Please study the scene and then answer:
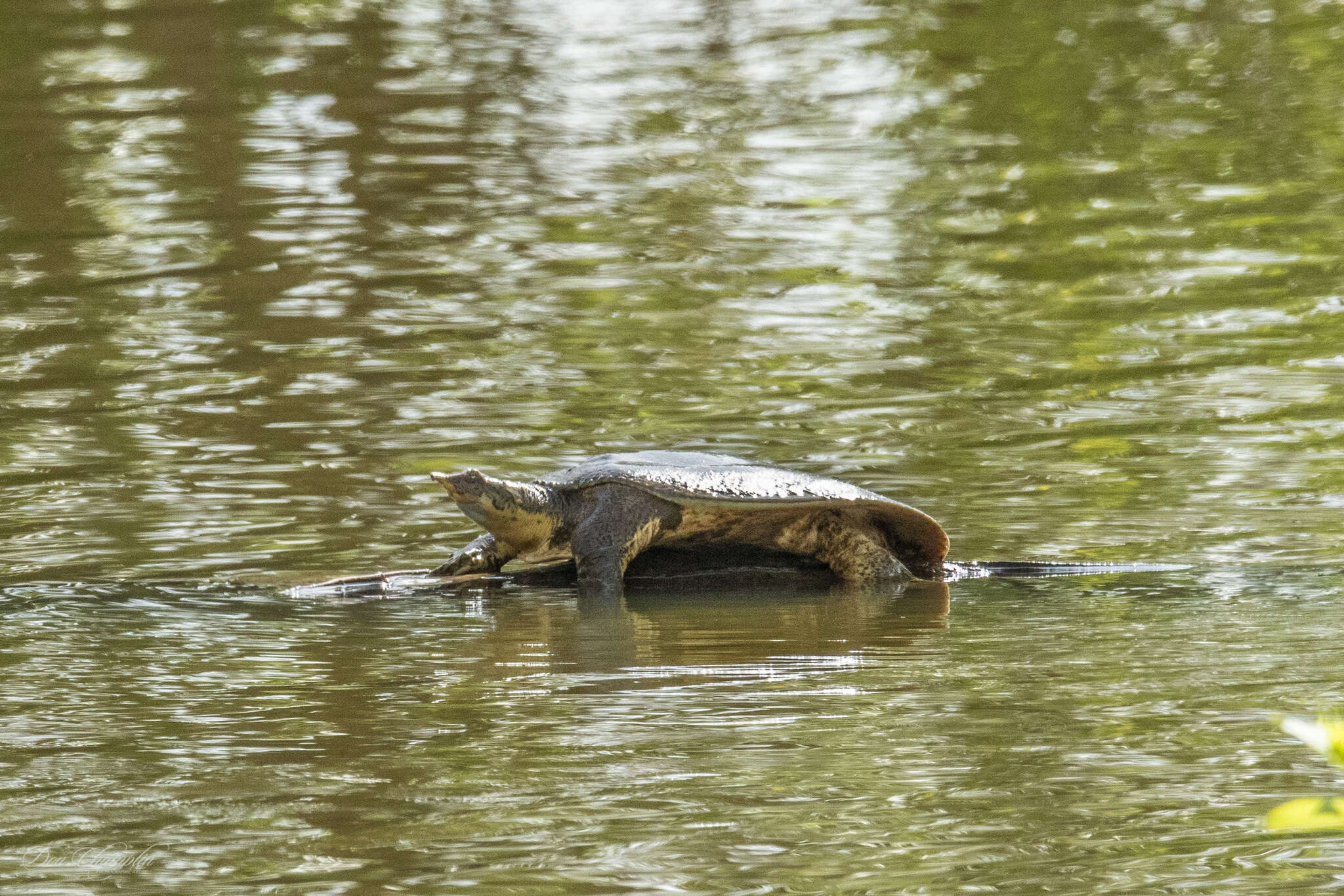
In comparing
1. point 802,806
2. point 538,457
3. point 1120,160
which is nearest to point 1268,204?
point 1120,160

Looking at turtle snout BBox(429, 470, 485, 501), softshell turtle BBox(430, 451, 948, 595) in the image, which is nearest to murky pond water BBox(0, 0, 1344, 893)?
softshell turtle BBox(430, 451, 948, 595)

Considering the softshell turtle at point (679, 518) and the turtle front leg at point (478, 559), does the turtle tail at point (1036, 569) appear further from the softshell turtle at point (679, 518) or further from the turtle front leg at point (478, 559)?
the turtle front leg at point (478, 559)

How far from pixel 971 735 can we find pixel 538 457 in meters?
3.77

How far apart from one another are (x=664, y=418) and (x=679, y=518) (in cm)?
233

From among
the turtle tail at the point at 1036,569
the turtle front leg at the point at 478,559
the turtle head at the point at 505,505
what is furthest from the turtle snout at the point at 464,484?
the turtle tail at the point at 1036,569

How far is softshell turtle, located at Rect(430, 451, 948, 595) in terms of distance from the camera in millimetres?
5254

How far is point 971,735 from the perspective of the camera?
3521mm

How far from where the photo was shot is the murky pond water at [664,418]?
3100mm

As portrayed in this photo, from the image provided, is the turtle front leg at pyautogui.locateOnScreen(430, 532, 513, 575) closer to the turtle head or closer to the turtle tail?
the turtle head

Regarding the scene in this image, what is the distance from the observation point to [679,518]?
5418 millimetres

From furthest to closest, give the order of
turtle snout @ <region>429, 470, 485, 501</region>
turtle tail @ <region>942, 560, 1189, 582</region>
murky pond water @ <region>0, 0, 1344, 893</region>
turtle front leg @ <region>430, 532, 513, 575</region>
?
1. turtle front leg @ <region>430, 532, 513, 575</region>
2. turtle tail @ <region>942, 560, 1189, 582</region>
3. turtle snout @ <region>429, 470, 485, 501</region>
4. murky pond water @ <region>0, 0, 1344, 893</region>

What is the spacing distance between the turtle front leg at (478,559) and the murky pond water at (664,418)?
149mm

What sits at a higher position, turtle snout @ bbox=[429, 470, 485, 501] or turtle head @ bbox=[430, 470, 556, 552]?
turtle snout @ bbox=[429, 470, 485, 501]

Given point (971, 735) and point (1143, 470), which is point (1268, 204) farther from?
point (971, 735)
